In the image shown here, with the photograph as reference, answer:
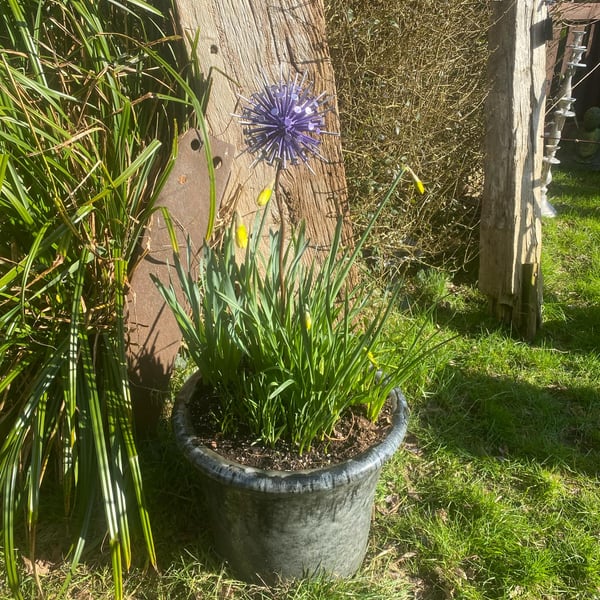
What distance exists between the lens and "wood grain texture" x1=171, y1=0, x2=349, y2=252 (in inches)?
81.9

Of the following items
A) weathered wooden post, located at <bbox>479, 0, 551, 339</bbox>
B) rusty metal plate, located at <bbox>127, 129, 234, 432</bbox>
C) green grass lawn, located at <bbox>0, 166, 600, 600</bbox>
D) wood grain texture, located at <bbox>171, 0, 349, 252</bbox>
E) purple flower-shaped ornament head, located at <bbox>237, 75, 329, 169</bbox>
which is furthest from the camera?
weathered wooden post, located at <bbox>479, 0, 551, 339</bbox>

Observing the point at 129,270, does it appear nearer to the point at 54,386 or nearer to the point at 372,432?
the point at 54,386

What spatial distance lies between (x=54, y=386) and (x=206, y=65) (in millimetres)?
1243

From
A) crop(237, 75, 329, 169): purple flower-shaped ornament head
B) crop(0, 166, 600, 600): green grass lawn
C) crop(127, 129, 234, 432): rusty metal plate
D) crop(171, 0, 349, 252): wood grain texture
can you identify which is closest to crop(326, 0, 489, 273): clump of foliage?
crop(171, 0, 349, 252): wood grain texture

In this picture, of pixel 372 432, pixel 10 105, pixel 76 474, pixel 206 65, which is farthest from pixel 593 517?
pixel 10 105

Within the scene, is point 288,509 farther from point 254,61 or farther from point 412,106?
point 412,106

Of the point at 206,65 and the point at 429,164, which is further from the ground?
the point at 206,65

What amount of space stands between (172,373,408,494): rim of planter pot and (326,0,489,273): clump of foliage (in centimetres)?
152

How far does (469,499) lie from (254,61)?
5.82 ft

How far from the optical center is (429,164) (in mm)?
3213

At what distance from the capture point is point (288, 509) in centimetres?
158

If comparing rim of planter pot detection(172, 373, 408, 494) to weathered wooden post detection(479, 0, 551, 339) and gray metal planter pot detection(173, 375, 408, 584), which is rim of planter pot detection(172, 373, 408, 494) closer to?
gray metal planter pot detection(173, 375, 408, 584)

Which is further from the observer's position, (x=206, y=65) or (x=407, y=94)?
(x=407, y=94)

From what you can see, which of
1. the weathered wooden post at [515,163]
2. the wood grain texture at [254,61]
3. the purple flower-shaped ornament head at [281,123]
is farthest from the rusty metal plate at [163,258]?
the weathered wooden post at [515,163]
